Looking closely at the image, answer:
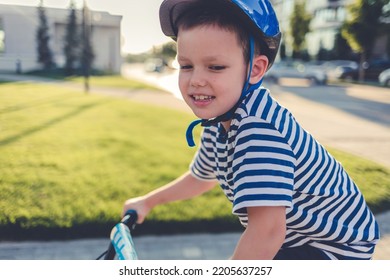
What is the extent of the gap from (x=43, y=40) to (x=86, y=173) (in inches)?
49.1

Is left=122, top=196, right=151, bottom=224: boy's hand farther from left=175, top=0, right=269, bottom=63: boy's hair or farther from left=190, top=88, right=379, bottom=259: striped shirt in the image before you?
left=175, top=0, right=269, bottom=63: boy's hair

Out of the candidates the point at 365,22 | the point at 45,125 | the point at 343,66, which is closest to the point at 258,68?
the point at 365,22

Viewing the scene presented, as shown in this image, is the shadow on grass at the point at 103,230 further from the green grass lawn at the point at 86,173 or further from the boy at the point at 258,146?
the boy at the point at 258,146

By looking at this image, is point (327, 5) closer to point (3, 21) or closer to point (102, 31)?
point (102, 31)

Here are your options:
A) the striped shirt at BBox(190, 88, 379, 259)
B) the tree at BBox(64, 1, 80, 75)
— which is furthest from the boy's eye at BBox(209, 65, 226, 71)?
the tree at BBox(64, 1, 80, 75)

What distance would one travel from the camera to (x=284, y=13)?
243 centimetres

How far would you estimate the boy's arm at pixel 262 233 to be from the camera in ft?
3.12

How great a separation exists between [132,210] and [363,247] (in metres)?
0.75

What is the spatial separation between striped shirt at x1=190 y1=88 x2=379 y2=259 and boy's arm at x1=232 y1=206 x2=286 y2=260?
1.1 inches

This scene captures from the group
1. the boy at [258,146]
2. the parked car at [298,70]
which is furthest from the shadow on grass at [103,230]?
the parked car at [298,70]

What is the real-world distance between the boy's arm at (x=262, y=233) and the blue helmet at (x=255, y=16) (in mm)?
439

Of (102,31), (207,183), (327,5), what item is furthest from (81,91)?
(207,183)

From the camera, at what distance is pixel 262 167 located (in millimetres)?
937
